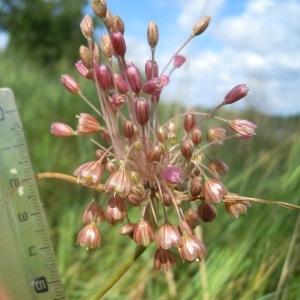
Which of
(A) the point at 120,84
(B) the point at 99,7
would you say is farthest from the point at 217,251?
(B) the point at 99,7

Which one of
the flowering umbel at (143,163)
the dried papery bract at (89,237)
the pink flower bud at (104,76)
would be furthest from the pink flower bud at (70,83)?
the dried papery bract at (89,237)

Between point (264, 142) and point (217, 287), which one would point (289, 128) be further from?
point (217, 287)

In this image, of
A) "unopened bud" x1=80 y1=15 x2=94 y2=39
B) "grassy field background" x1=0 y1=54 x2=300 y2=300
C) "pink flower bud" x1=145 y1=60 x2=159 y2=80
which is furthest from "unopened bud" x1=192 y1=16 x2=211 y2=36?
"grassy field background" x1=0 y1=54 x2=300 y2=300

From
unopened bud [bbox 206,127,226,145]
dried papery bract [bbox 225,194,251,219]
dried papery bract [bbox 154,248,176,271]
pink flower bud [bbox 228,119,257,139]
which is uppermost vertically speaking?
pink flower bud [bbox 228,119,257,139]

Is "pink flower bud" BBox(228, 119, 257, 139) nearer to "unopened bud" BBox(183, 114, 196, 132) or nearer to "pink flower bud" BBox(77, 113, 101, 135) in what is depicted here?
"unopened bud" BBox(183, 114, 196, 132)

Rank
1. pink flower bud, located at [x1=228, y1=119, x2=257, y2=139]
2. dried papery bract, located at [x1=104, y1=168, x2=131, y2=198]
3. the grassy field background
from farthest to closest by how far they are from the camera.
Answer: the grassy field background, pink flower bud, located at [x1=228, y1=119, x2=257, y2=139], dried papery bract, located at [x1=104, y1=168, x2=131, y2=198]

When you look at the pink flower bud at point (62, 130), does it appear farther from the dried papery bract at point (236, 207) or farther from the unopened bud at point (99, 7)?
the dried papery bract at point (236, 207)
